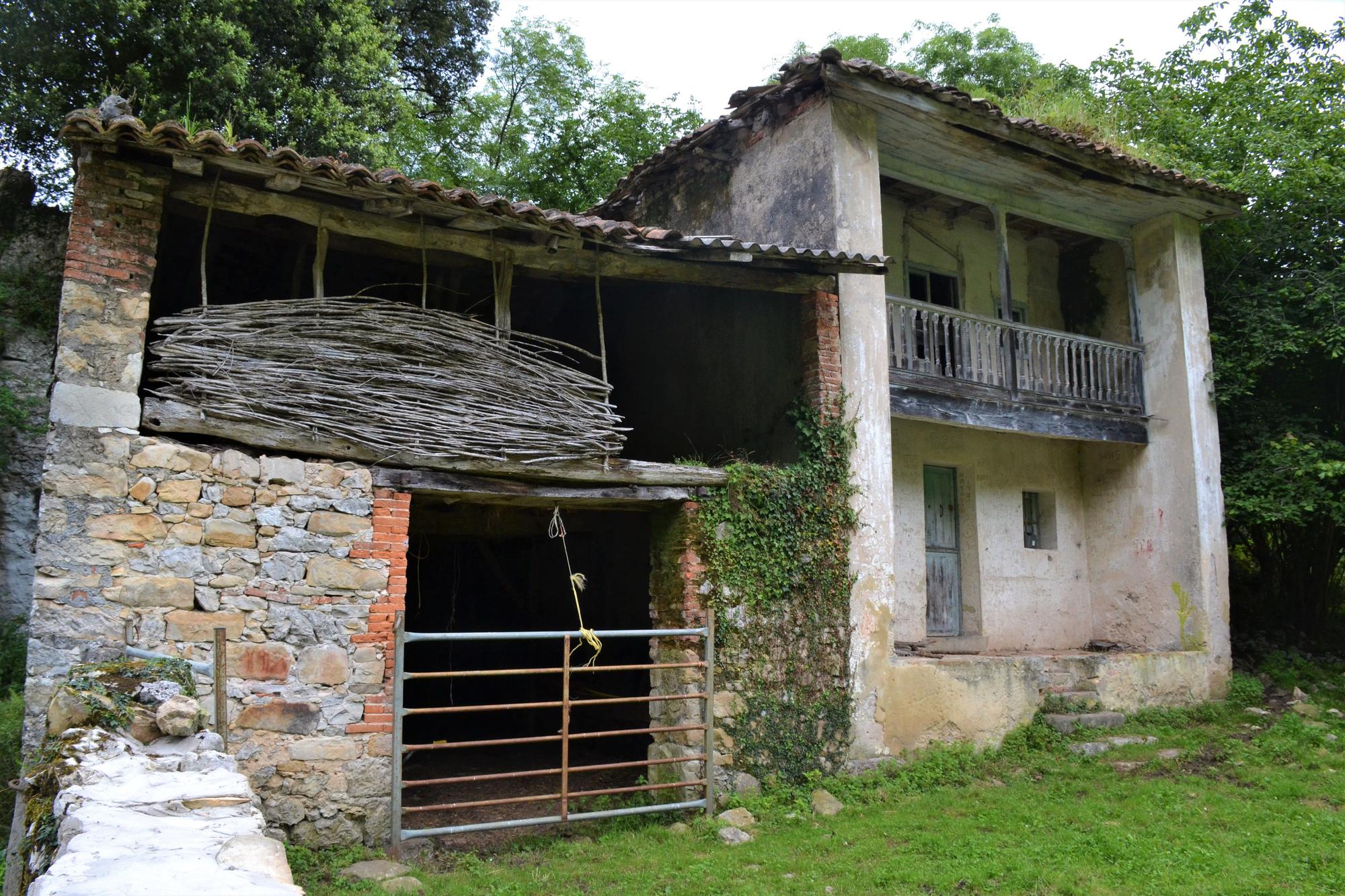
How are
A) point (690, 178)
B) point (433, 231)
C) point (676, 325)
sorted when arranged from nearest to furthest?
point (433, 231) → point (676, 325) → point (690, 178)

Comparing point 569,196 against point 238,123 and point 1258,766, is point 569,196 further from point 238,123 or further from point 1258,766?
point 1258,766

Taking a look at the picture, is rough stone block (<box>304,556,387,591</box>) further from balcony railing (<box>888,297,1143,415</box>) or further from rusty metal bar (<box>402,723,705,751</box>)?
balcony railing (<box>888,297,1143,415</box>)

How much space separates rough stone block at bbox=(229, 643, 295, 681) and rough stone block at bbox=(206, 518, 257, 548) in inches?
25.7

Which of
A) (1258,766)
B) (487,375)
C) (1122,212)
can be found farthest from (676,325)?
(1258,766)

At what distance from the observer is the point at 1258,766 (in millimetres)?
8812

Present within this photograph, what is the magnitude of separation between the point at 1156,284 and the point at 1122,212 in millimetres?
1041

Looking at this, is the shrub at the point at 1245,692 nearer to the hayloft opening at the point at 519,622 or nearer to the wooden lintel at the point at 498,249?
the hayloft opening at the point at 519,622

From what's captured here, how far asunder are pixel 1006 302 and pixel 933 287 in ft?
4.75

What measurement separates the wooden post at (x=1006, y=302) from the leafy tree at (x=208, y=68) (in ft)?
27.9

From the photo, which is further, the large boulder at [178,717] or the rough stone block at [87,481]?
the rough stone block at [87,481]

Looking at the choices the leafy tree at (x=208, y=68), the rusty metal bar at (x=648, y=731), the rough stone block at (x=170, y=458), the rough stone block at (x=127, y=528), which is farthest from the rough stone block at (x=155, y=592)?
the leafy tree at (x=208, y=68)

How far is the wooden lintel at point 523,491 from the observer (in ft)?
22.4

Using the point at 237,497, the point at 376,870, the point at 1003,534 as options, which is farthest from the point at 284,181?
the point at 1003,534

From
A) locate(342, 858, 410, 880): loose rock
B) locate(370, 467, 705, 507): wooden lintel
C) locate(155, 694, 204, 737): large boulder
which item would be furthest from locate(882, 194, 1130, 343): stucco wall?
locate(155, 694, 204, 737): large boulder
